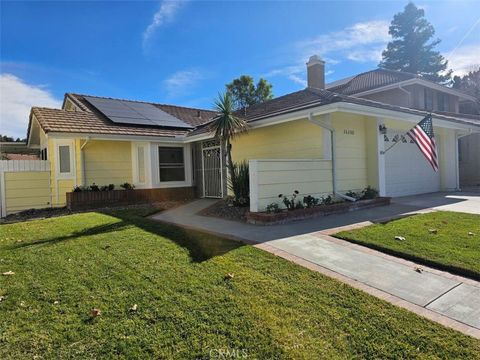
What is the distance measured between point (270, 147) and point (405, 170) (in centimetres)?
563

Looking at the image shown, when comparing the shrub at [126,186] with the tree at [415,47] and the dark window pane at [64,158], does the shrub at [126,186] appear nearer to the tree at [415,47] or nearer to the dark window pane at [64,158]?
the dark window pane at [64,158]

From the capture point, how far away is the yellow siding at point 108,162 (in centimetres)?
1237

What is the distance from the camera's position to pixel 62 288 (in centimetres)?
386

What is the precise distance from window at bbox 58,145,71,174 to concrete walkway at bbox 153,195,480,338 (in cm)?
712

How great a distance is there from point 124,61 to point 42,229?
369 inches

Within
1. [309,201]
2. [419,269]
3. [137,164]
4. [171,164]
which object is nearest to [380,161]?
[309,201]

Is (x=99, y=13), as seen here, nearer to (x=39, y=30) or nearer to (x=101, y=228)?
(x=39, y=30)

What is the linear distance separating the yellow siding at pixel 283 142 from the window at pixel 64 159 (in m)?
6.68

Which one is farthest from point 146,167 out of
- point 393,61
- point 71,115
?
point 393,61

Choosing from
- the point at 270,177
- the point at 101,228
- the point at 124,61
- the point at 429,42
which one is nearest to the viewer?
the point at 101,228

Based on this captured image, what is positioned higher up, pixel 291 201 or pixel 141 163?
pixel 141 163

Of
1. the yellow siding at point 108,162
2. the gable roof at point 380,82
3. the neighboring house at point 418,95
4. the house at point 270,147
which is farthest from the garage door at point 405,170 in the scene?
the yellow siding at point 108,162

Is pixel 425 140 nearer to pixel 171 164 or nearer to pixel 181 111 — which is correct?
pixel 171 164

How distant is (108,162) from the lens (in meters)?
12.8
